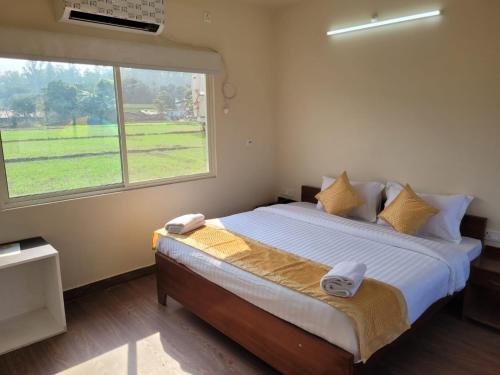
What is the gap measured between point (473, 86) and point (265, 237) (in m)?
2.07

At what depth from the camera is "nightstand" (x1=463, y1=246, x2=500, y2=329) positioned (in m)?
2.57

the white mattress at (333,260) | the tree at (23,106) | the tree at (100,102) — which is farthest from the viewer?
the tree at (100,102)

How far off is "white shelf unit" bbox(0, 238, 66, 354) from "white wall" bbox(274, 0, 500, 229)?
2.78m

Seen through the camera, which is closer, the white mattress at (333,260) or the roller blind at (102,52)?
the white mattress at (333,260)

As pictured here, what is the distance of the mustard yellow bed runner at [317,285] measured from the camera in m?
1.80

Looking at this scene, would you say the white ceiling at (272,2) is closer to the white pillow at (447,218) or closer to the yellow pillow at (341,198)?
the yellow pillow at (341,198)

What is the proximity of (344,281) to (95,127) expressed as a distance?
8.24 feet

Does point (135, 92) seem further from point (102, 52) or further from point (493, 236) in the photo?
point (493, 236)

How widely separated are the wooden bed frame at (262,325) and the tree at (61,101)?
4.68 ft

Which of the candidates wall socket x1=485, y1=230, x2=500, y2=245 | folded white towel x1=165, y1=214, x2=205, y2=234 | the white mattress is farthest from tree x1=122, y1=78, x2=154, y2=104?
wall socket x1=485, y1=230, x2=500, y2=245

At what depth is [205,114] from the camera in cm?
392

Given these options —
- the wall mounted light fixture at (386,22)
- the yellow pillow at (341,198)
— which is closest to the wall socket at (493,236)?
the yellow pillow at (341,198)

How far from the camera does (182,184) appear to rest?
149 inches

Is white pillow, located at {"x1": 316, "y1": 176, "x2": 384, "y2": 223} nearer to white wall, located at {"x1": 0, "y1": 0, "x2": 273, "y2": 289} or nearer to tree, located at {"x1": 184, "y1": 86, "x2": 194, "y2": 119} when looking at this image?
white wall, located at {"x1": 0, "y1": 0, "x2": 273, "y2": 289}
